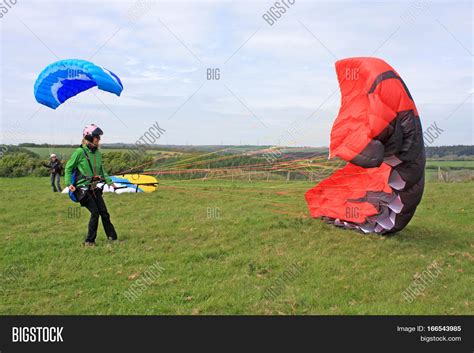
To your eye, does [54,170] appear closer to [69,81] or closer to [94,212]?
[69,81]

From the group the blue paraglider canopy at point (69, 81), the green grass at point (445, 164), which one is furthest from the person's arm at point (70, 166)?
the green grass at point (445, 164)

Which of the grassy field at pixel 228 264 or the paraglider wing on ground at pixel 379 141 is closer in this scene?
the grassy field at pixel 228 264

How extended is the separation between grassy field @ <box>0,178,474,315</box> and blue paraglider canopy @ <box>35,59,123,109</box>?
2.78 meters

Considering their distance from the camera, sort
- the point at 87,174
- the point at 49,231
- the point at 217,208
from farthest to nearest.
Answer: the point at 217,208 → the point at 49,231 → the point at 87,174

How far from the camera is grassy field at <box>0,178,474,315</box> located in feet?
18.6

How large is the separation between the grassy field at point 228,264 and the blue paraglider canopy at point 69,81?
109 inches

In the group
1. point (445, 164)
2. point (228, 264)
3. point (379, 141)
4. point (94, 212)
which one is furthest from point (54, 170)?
point (445, 164)

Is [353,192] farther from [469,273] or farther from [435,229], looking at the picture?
[469,273]

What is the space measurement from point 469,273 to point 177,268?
457 cm

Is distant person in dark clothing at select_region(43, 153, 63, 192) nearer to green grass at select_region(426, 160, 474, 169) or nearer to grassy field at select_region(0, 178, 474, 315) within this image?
grassy field at select_region(0, 178, 474, 315)

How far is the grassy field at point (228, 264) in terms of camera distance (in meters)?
5.67

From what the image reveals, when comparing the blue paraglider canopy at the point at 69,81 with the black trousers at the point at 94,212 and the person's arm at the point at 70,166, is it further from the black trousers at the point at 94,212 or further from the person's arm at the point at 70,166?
the black trousers at the point at 94,212
